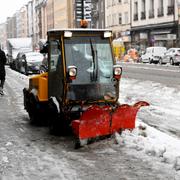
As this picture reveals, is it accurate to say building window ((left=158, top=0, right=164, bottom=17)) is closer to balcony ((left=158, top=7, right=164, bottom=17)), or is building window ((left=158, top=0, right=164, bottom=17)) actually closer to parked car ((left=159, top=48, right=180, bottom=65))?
balcony ((left=158, top=7, right=164, bottom=17))

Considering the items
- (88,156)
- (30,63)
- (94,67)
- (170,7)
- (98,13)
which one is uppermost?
(98,13)

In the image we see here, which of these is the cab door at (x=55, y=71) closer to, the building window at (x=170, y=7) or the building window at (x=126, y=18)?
the building window at (x=170, y=7)

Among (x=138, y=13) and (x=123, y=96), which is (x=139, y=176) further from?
(x=138, y=13)

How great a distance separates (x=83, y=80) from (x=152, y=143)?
6.12 ft

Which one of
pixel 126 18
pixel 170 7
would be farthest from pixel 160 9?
pixel 126 18

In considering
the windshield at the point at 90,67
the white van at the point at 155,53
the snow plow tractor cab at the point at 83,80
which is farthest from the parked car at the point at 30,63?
the windshield at the point at 90,67

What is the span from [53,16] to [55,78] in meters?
118

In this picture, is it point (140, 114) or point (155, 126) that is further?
point (140, 114)

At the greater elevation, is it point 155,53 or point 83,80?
point 155,53

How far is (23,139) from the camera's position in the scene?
971 centimetres

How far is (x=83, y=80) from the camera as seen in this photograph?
959 centimetres

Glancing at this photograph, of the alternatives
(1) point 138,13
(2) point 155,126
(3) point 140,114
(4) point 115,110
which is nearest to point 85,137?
(4) point 115,110

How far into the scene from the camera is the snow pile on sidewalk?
7714mm

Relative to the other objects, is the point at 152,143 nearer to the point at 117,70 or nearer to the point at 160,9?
the point at 117,70
